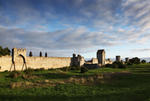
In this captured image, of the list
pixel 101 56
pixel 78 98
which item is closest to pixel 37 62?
pixel 78 98

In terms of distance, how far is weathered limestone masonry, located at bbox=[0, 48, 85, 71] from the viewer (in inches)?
970

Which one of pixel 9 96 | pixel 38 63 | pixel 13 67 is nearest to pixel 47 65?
pixel 38 63

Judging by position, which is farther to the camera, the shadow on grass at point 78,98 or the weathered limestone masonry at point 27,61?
the weathered limestone masonry at point 27,61

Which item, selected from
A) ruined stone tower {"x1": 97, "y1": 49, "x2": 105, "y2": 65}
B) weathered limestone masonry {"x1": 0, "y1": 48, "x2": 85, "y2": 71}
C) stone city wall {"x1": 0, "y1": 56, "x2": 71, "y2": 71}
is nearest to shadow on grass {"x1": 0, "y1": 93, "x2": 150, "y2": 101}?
stone city wall {"x1": 0, "y1": 56, "x2": 71, "y2": 71}

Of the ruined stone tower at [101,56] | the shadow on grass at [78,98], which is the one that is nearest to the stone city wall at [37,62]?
the ruined stone tower at [101,56]

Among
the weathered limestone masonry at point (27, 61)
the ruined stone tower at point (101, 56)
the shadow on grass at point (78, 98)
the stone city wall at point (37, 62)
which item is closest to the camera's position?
the shadow on grass at point (78, 98)

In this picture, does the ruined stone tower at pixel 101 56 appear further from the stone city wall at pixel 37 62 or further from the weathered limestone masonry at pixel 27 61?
the stone city wall at pixel 37 62

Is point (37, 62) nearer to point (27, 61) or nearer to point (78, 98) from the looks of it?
point (27, 61)

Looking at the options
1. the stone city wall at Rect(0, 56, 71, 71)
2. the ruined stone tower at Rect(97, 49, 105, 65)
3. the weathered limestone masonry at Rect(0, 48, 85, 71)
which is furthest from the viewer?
the ruined stone tower at Rect(97, 49, 105, 65)

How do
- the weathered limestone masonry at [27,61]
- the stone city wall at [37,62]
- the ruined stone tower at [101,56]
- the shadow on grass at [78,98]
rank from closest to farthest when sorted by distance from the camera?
1. the shadow on grass at [78,98]
2. the stone city wall at [37,62]
3. the weathered limestone masonry at [27,61]
4. the ruined stone tower at [101,56]

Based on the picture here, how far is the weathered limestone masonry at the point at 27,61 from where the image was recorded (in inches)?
970

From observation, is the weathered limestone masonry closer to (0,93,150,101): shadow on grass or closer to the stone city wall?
the stone city wall

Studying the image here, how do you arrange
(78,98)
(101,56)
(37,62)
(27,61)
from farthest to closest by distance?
(101,56)
(37,62)
(27,61)
(78,98)

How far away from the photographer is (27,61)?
2853 cm
